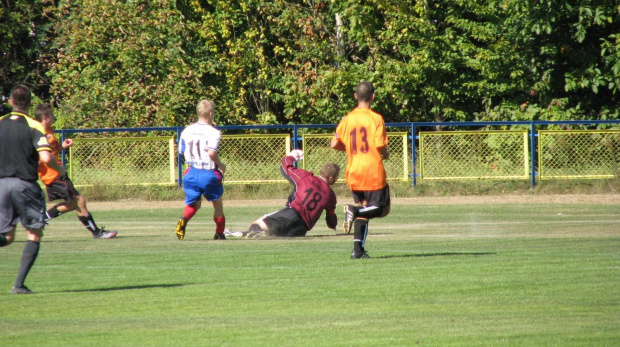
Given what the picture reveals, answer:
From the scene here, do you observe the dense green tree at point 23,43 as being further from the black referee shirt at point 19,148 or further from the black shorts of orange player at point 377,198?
the black referee shirt at point 19,148

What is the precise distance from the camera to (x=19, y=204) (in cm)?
794

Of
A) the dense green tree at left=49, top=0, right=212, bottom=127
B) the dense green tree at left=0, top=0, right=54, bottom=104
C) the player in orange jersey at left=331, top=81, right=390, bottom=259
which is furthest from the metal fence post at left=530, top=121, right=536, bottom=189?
the dense green tree at left=0, top=0, right=54, bottom=104

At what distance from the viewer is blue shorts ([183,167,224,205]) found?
1247cm

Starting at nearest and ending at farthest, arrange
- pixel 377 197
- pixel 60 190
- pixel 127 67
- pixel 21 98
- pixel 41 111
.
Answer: pixel 21 98
pixel 377 197
pixel 41 111
pixel 60 190
pixel 127 67

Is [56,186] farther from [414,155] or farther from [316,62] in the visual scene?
[316,62]

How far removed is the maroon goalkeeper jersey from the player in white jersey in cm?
102

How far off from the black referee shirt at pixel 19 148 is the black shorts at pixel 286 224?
5.42m

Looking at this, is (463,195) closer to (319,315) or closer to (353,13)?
(353,13)

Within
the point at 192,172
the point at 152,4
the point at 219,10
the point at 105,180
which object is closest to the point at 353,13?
the point at 219,10

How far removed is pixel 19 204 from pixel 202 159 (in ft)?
15.1

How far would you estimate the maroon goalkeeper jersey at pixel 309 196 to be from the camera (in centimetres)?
1258

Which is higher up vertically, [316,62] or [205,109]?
[316,62]

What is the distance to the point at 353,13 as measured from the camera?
91.0ft

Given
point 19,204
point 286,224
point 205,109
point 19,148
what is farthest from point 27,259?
point 286,224
